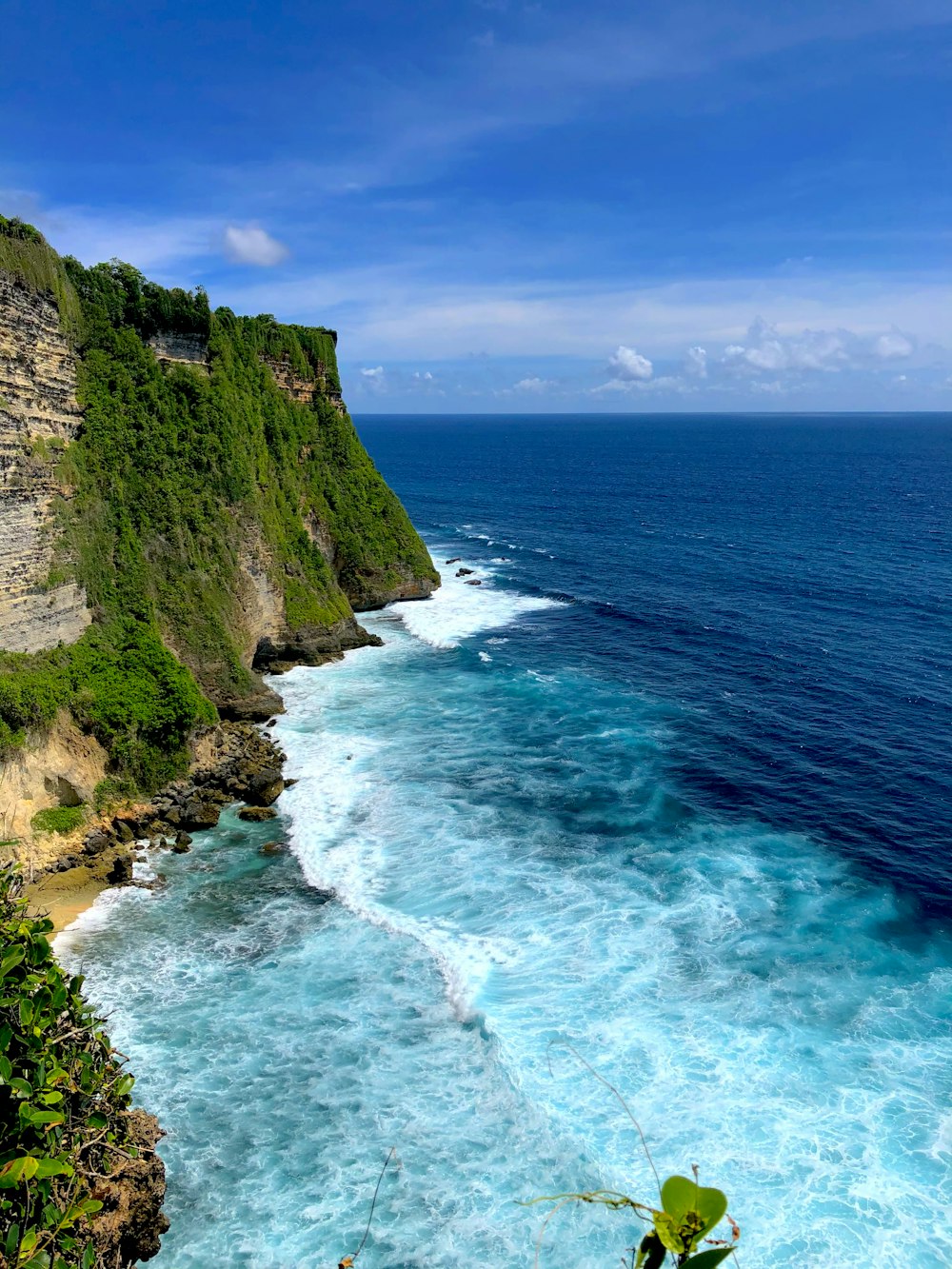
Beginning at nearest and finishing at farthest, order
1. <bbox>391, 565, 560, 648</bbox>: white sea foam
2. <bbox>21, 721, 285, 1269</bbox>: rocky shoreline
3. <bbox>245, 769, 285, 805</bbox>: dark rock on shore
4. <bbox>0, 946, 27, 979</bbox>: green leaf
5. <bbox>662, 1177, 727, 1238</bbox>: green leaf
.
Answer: <bbox>662, 1177, 727, 1238</bbox>: green leaf, <bbox>0, 946, 27, 979</bbox>: green leaf, <bbox>21, 721, 285, 1269</bbox>: rocky shoreline, <bbox>245, 769, 285, 805</bbox>: dark rock on shore, <bbox>391, 565, 560, 648</bbox>: white sea foam

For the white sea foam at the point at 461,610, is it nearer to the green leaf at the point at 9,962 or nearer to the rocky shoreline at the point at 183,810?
the rocky shoreline at the point at 183,810

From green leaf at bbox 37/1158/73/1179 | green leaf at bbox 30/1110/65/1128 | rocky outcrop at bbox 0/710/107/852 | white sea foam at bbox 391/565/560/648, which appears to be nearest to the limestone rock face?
rocky outcrop at bbox 0/710/107/852

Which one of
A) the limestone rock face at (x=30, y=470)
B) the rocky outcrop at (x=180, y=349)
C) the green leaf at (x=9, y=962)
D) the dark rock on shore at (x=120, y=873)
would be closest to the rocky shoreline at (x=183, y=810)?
the dark rock on shore at (x=120, y=873)

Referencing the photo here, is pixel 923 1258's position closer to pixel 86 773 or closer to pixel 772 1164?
pixel 772 1164

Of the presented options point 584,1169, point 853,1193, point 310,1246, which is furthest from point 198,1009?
point 853,1193

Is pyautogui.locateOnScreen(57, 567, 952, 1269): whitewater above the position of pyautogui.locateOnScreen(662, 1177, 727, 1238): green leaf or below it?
below

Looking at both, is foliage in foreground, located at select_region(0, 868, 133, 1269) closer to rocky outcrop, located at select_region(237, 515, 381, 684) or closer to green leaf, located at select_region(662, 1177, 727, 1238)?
green leaf, located at select_region(662, 1177, 727, 1238)

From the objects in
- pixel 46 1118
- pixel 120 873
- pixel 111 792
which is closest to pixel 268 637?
pixel 111 792
